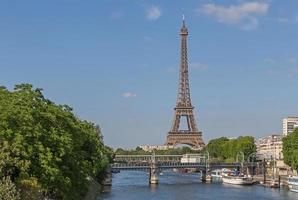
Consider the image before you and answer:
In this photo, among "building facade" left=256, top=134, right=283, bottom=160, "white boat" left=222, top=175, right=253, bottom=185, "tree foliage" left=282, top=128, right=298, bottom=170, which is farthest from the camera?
"building facade" left=256, top=134, right=283, bottom=160

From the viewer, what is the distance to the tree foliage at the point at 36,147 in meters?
24.4

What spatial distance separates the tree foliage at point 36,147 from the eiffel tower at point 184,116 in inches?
4110

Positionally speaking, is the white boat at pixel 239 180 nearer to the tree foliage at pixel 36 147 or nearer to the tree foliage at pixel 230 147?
the tree foliage at pixel 230 147

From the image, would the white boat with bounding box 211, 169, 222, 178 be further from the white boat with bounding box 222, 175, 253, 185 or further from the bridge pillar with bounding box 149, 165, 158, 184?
the bridge pillar with bounding box 149, 165, 158, 184

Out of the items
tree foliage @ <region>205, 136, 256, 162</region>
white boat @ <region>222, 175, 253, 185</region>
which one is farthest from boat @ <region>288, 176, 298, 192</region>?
tree foliage @ <region>205, 136, 256, 162</region>

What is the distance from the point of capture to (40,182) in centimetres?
2572

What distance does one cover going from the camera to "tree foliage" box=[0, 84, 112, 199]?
24.4 metres

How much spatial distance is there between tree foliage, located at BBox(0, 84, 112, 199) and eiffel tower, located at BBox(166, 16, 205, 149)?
343ft

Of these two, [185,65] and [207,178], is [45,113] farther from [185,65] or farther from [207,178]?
[185,65]

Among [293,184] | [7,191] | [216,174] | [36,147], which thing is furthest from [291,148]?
[7,191]

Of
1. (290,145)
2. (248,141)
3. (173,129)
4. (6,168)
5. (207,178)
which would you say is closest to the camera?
(6,168)

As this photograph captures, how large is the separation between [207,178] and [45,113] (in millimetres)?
72611

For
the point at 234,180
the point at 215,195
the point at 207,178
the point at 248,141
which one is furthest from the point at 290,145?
the point at 248,141

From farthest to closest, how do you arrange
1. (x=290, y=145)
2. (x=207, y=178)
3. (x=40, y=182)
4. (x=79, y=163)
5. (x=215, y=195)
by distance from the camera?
(x=207, y=178) < (x=290, y=145) < (x=215, y=195) < (x=79, y=163) < (x=40, y=182)
